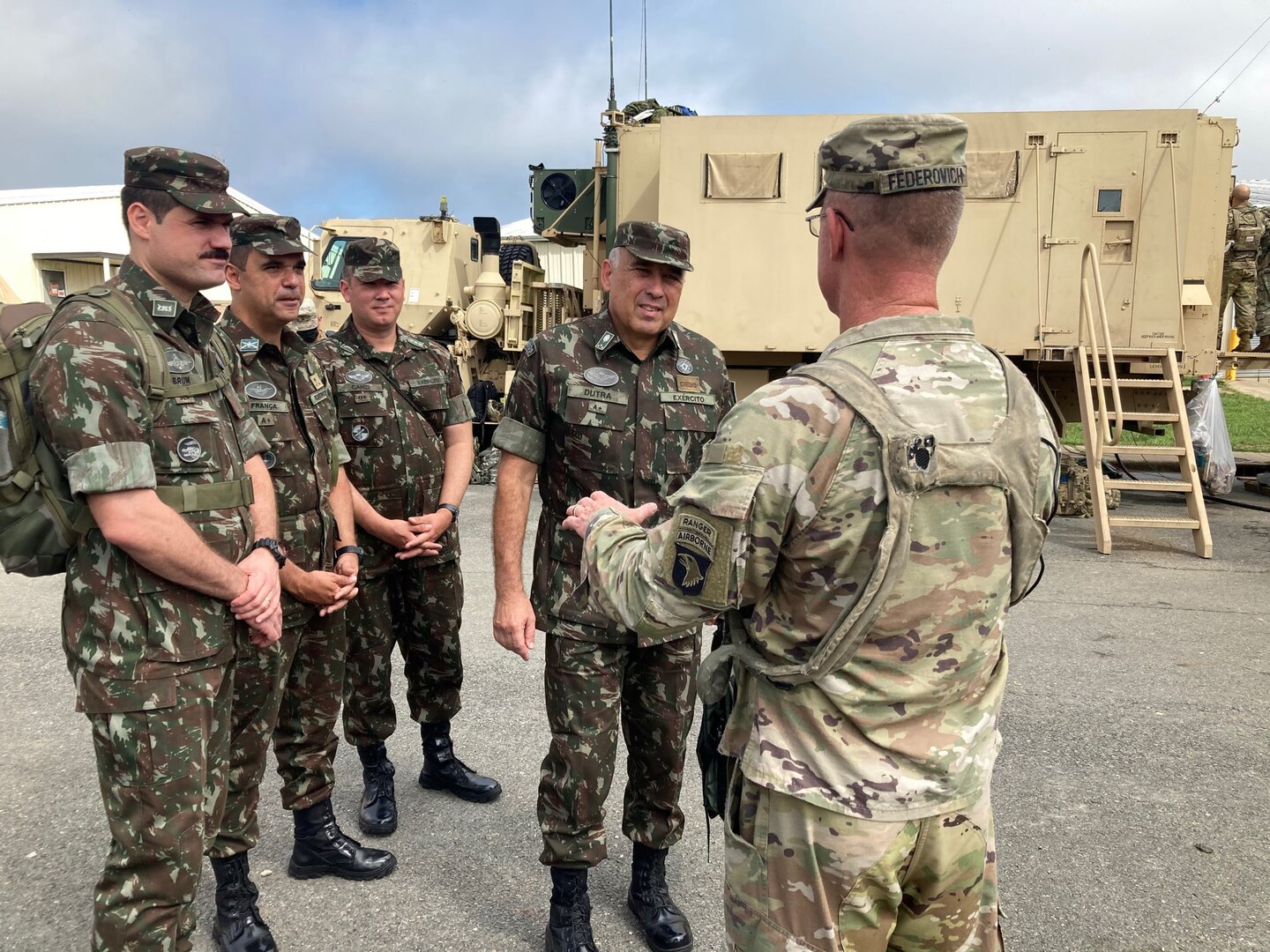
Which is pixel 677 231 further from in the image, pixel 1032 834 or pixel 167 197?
pixel 1032 834

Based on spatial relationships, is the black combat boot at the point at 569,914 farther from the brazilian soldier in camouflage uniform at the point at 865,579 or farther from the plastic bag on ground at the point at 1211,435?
the plastic bag on ground at the point at 1211,435

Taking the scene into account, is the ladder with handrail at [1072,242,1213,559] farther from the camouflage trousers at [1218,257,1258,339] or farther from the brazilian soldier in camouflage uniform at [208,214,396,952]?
the brazilian soldier in camouflage uniform at [208,214,396,952]

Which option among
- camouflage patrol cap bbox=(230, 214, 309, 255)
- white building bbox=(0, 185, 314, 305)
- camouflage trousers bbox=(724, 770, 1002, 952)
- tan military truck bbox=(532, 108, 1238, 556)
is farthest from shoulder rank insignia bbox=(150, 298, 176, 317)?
white building bbox=(0, 185, 314, 305)

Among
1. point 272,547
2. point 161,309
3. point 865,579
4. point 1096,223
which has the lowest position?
point 272,547

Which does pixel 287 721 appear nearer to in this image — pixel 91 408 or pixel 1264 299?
pixel 91 408

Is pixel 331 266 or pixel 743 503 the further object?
pixel 331 266

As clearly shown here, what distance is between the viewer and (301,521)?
2.83m

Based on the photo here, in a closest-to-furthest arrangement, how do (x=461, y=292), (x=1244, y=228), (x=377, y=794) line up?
(x=377, y=794)
(x=1244, y=228)
(x=461, y=292)

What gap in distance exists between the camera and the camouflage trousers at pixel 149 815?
193 centimetres

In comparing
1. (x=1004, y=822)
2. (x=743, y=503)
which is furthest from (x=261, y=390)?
(x=1004, y=822)

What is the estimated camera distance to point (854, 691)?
54.2 inches

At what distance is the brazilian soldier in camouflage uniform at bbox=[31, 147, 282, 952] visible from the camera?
73.0 inches

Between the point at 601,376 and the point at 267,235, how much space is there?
117 centimetres

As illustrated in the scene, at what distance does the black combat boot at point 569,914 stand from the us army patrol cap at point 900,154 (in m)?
1.90
